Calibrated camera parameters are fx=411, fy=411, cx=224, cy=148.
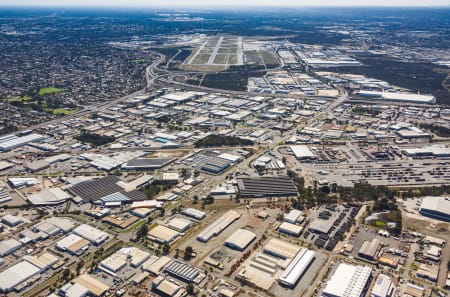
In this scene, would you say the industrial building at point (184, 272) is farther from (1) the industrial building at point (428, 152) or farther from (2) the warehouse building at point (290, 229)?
(1) the industrial building at point (428, 152)

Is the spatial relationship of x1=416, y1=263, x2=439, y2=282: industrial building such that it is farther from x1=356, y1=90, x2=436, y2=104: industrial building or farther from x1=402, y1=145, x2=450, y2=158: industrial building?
x1=356, y1=90, x2=436, y2=104: industrial building

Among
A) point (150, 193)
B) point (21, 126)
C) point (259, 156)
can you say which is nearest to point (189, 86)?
point (21, 126)

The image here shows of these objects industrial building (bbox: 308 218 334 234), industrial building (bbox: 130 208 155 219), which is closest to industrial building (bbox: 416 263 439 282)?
industrial building (bbox: 308 218 334 234)

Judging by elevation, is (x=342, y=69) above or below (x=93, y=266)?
above

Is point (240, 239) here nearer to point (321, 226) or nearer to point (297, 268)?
point (297, 268)

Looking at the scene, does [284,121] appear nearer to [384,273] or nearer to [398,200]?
[398,200]

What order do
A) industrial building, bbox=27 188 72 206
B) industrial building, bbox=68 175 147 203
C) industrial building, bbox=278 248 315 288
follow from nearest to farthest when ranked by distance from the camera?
1. industrial building, bbox=278 248 315 288
2. industrial building, bbox=27 188 72 206
3. industrial building, bbox=68 175 147 203
